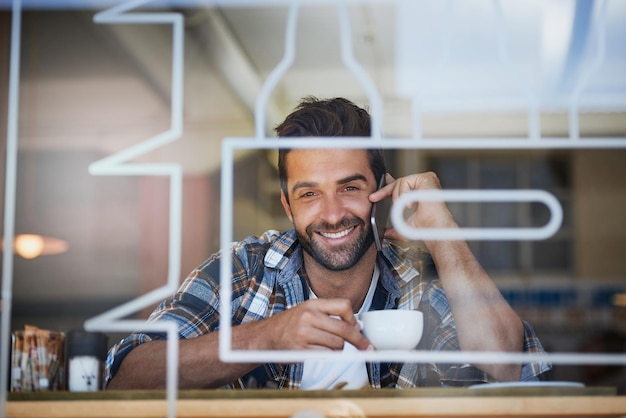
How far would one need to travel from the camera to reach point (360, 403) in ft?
4.26

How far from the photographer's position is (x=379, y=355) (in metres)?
1.44

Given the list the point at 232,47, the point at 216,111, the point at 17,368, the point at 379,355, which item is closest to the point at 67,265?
the point at 216,111

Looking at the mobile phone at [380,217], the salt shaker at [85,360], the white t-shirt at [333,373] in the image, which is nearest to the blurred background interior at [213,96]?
the mobile phone at [380,217]

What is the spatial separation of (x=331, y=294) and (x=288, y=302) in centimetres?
10

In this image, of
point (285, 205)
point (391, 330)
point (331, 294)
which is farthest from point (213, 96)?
point (391, 330)

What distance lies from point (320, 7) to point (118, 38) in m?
0.91

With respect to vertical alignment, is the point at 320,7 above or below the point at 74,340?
above

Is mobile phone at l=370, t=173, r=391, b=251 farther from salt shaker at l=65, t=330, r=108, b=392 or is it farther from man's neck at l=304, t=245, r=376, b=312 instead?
salt shaker at l=65, t=330, r=108, b=392

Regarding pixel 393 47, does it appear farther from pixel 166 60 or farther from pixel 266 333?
pixel 266 333

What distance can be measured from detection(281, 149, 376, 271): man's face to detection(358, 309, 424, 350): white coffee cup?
423 millimetres

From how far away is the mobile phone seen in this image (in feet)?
6.03

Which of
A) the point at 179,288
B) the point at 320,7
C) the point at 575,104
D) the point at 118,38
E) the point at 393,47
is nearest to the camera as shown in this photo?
the point at 575,104

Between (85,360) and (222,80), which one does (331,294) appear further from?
(222,80)

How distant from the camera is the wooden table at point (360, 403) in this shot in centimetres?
129
